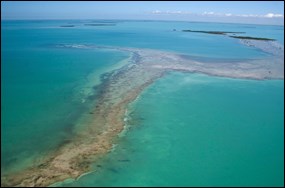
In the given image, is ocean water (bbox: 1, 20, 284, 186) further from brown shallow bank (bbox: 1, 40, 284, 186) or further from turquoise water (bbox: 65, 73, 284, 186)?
brown shallow bank (bbox: 1, 40, 284, 186)

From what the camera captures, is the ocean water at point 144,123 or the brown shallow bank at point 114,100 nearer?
the brown shallow bank at point 114,100

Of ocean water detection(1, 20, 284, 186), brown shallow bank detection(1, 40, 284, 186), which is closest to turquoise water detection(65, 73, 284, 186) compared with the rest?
ocean water detection(1, 20, 284, 186)

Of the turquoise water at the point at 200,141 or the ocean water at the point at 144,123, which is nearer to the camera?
the turquoise water at the point at 200,141

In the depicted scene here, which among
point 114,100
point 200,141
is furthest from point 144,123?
point 114,100

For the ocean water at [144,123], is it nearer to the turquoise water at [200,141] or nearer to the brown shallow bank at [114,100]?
the turquoise water at [200,141]

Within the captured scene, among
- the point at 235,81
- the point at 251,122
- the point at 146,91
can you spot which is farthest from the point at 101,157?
the point at 235,81

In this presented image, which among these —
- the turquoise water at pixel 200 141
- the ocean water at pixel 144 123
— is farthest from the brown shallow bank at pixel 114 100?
Result: the turquoise water at pixel 200 141
